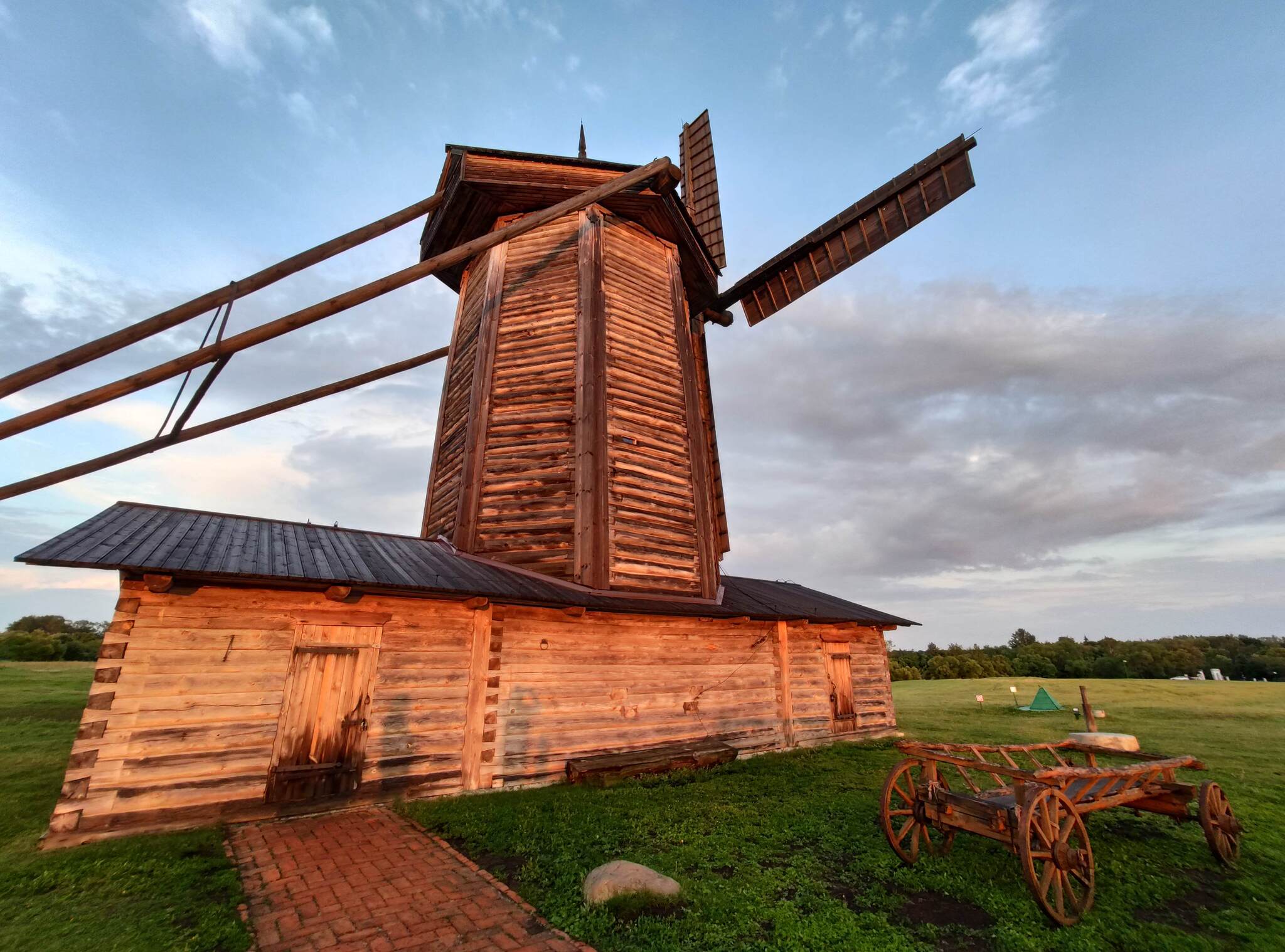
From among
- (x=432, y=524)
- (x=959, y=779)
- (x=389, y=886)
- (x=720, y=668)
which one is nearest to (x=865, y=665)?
(x=959, y=779)

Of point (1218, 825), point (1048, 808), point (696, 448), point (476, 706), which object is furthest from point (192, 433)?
point (1218, 825)

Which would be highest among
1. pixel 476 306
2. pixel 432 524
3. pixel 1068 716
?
pixel 476 306

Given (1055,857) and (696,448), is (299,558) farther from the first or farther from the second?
(1055,857)

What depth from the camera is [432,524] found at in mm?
12266

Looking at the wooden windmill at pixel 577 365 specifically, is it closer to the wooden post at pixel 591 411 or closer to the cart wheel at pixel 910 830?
the wooden post at pixel 591 411

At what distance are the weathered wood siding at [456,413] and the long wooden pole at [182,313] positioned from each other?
3563 mm

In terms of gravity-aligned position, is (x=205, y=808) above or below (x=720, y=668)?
below

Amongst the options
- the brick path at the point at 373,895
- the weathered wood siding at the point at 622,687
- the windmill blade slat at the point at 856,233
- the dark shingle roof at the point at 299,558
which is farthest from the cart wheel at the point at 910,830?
the windmill blade slat at the point at 856,233

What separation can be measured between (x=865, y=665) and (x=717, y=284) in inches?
478

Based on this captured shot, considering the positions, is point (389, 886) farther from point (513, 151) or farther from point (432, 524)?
point (513, 151)

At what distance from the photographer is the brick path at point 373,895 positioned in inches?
156

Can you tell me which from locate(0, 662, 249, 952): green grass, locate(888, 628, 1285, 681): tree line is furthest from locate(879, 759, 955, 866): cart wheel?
locate(888, 628, 1285, 681): tree line

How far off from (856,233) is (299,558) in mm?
15903

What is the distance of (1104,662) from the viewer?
154ft
